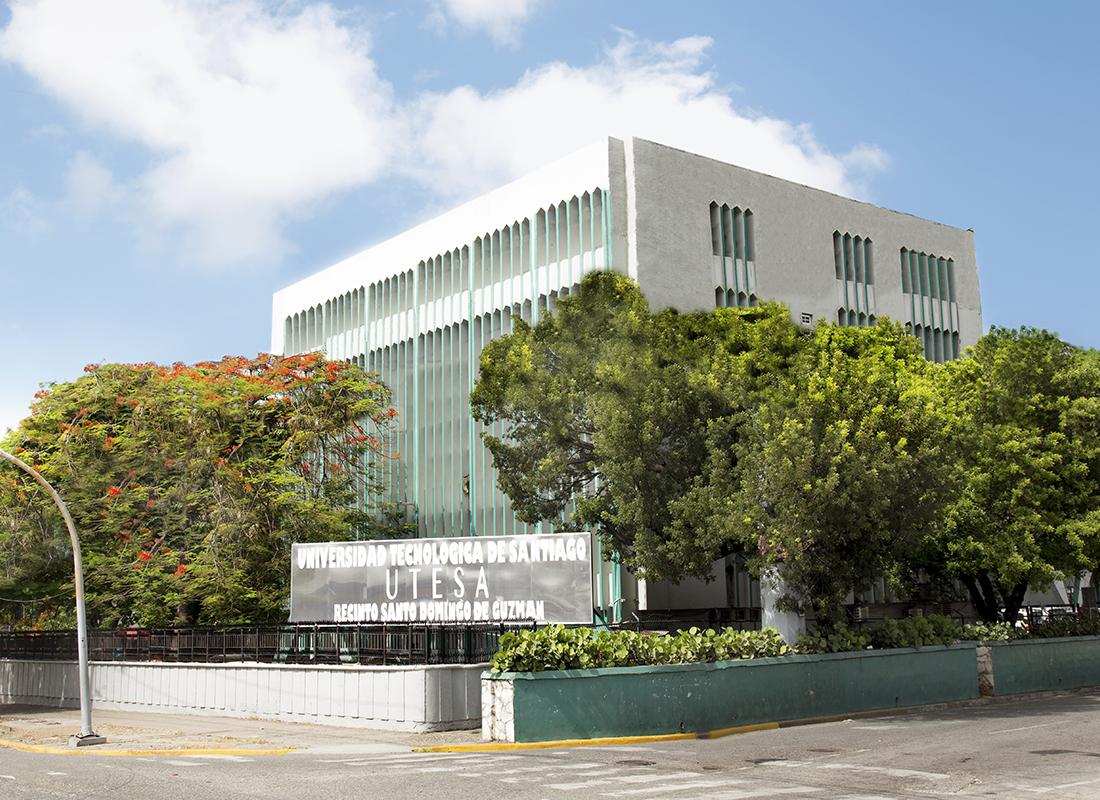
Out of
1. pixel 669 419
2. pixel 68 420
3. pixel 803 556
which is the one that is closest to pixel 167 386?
pixel 68 420

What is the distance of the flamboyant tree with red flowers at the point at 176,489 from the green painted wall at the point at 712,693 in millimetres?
15392

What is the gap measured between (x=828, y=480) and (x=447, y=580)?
8.51m

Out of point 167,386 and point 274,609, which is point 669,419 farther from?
point 167,386

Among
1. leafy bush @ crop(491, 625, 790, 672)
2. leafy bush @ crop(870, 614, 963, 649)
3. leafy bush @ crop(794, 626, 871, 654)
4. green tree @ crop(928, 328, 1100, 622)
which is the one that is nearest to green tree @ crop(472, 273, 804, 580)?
leafy bush @ crop(794, 626, 871, 654)

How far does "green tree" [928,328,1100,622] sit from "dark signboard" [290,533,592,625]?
12.8 m

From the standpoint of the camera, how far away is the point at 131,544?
1323 inches

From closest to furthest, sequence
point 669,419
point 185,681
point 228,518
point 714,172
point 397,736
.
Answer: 1. point 397,736
2. point 669,419
3. point 185,681
4. point 228,518
5. point 714,172

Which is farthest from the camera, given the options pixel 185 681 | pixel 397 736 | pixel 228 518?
pixel 228 518

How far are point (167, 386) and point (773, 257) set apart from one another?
23979mm

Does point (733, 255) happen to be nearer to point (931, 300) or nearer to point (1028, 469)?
point (931, 300)

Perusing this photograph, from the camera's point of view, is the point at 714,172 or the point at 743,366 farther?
the point at 714,172

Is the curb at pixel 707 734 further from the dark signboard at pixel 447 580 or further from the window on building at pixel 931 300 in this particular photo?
the window on building at pixel 931 300

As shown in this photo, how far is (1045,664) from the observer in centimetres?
3008

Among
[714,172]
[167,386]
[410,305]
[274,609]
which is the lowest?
[274,609]
